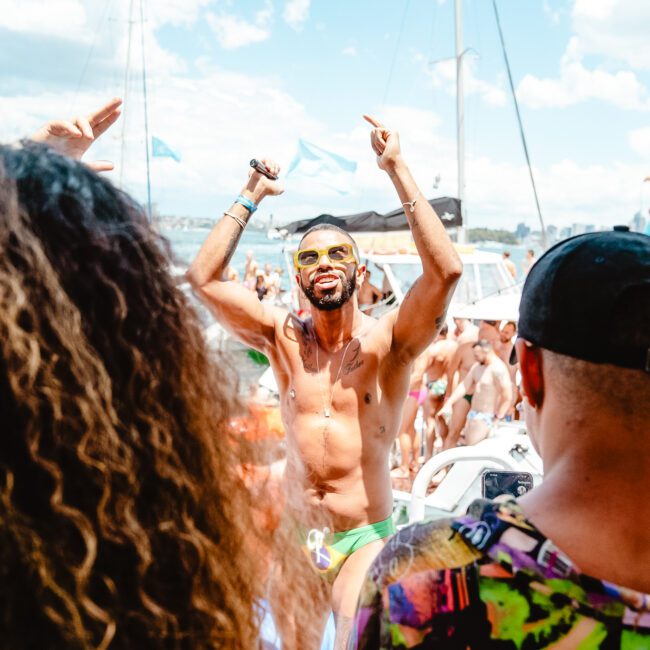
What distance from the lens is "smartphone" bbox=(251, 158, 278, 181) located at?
Answer: 3018mm

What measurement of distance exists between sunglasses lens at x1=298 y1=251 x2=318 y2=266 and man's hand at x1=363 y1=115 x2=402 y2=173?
0.56 meters

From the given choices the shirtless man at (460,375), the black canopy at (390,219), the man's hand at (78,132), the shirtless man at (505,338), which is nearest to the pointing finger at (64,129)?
the man's hand at (78,132)

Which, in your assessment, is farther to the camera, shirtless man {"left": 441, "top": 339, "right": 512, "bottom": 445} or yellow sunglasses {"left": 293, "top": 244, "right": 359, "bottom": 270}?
shirtless man {"left": 441, "top": 339, "right": 512, "bottom": 445}

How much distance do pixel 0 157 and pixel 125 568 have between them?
0.51 m

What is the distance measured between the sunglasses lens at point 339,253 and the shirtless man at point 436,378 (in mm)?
4540

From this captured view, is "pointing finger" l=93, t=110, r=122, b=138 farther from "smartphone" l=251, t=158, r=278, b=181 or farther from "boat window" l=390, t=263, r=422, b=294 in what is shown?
"boat window" l=390, t=263, r=422, b=294

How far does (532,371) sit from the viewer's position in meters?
1.16

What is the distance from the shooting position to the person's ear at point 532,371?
1146mm

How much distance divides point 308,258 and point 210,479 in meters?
2.30

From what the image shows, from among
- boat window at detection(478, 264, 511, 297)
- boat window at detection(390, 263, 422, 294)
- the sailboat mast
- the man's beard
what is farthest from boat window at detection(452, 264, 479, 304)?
the man's beard

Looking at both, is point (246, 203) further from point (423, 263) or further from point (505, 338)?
point (505, 338)

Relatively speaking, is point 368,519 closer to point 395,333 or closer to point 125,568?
point 395,333

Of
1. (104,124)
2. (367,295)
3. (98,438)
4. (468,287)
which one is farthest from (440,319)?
(468,287)

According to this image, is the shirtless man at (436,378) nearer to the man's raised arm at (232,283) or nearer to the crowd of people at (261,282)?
the man's raised arm at (232,283)
